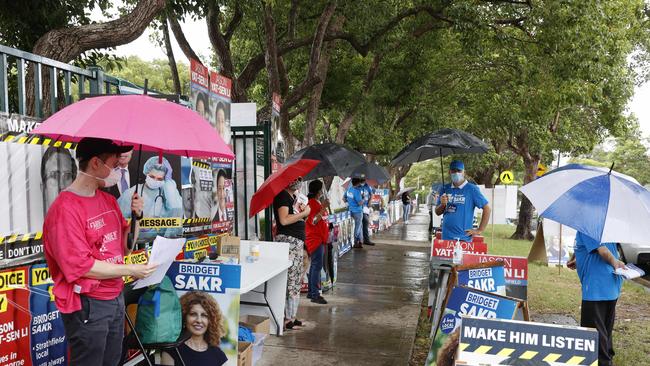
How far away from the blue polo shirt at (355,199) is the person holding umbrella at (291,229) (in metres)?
7.49

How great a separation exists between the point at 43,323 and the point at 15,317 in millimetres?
253

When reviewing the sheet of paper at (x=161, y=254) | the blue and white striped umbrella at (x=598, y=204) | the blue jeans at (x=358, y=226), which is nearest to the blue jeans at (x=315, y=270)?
the blue and white striped umbrella at (x=598, y=204)

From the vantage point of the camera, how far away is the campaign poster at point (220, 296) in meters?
3.88

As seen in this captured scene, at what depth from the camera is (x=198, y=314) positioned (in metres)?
3.88

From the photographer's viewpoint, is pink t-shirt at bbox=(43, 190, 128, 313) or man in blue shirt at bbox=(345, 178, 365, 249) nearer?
pink t-shirt at bbox=(43, 190, 128, 313)

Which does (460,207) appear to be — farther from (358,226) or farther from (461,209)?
(358,226)

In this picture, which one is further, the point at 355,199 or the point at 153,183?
the point at 355,199

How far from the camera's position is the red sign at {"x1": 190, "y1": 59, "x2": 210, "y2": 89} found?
5125 mm

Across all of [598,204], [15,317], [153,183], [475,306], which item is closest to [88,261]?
[15,317]

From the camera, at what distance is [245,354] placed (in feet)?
14.4

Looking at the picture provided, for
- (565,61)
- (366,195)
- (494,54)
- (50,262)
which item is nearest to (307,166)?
(50,262)

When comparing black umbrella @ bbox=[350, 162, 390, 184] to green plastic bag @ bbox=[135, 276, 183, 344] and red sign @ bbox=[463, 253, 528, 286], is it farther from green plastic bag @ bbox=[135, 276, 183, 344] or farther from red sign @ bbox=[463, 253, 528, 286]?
green plastic bag @ bbox=[135, 276, 183, 344]

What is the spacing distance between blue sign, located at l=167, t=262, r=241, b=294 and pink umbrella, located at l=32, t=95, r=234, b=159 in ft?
3.82

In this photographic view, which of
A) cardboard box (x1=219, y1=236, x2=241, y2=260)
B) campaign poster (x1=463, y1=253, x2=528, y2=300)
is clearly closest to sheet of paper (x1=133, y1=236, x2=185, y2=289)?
cardboard box (x1=219, y1=236, x2=241, y2=260)
